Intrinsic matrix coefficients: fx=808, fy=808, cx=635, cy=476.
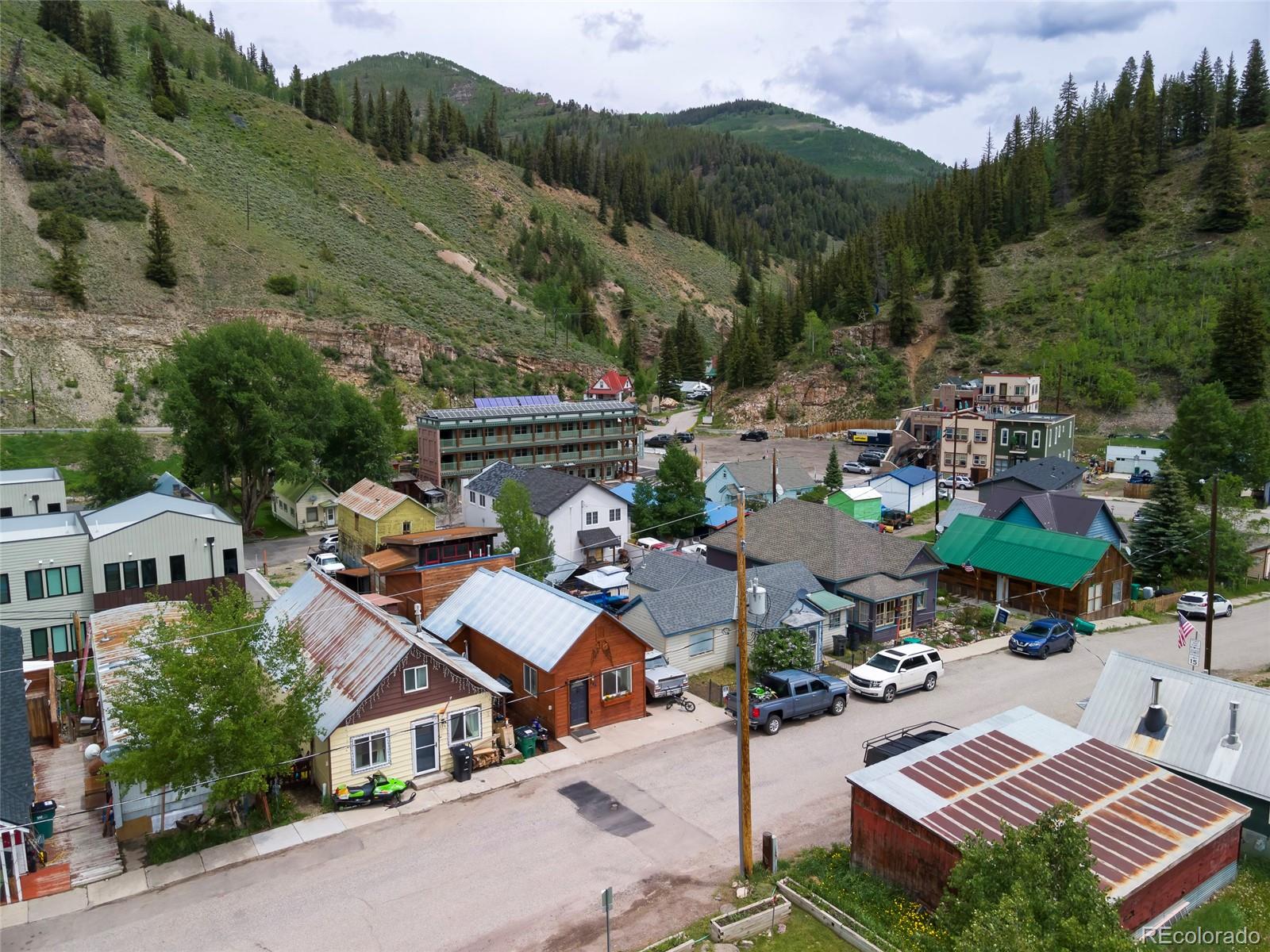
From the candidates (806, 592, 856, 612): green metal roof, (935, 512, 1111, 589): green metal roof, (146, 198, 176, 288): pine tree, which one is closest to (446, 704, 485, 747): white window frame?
(806, 592, 856, 612): green metal roof

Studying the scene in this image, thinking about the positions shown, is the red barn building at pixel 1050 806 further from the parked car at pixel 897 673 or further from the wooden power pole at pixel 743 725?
the parked car at pixel 897 673

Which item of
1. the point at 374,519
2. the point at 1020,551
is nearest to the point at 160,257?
the point at 374,519

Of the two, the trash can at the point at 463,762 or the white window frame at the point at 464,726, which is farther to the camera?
the white window frame at the point at 464,726

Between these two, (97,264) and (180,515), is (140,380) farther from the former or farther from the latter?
(180,515)

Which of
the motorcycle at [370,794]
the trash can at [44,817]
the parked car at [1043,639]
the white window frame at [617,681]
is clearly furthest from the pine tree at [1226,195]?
the trash can at [44,817]

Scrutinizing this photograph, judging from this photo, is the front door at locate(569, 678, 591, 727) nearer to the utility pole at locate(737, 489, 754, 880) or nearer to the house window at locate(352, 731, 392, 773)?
the house window at locate(352, 731, 392, 773)

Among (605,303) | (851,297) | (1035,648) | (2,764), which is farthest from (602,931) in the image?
(605,303)

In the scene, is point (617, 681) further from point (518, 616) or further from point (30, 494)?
point (30, 494)
